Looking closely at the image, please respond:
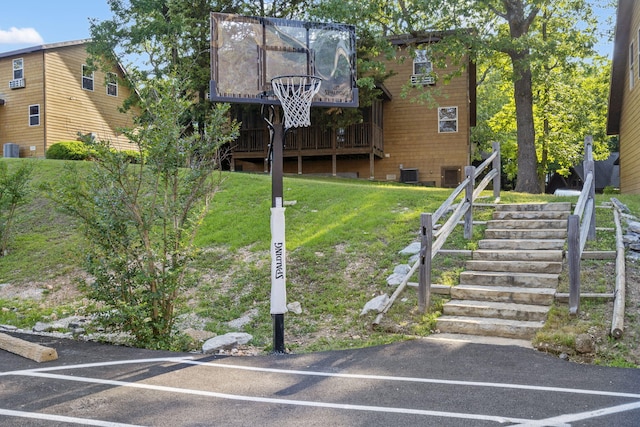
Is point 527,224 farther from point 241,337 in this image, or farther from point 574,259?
point 241,337

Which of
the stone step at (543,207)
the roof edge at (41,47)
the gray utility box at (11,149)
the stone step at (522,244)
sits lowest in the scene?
the stone step at (522,244)

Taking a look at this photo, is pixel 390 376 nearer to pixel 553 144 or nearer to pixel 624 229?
pixel 624 229

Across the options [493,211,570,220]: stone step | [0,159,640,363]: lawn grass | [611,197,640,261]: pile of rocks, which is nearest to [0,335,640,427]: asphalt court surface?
[0,159,640,363]: lawn grass

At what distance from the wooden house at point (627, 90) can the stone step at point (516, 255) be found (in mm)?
10394

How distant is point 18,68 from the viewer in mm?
25328

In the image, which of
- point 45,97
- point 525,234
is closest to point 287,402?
point 525,234

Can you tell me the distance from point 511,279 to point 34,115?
79.5 feet

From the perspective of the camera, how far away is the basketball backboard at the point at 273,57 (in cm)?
714

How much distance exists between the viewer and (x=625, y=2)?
55.8 feet

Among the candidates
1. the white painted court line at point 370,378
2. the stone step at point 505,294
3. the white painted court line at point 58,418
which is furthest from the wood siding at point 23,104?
the white painted court line at point 58,418

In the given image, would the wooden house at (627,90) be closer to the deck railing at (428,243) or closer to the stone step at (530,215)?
the stone step at (530,215)

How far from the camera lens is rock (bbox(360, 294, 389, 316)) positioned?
768 centimetres

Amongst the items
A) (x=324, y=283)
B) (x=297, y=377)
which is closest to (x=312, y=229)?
(x=324, y=283)

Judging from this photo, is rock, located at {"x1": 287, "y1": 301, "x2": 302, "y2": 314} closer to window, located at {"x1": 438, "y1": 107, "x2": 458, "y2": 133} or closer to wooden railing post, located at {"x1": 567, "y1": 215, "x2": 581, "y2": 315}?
wooden railing post, located at {"x1": 567, "y1": 215, "x2": 581, "y2": 315}
